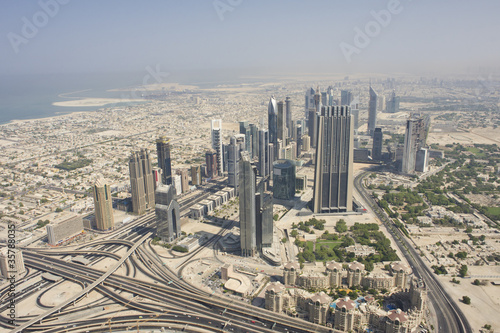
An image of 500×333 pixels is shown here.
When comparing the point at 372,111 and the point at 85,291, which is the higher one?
the point at 372,111

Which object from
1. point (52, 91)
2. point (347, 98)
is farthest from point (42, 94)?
point (347, 98)

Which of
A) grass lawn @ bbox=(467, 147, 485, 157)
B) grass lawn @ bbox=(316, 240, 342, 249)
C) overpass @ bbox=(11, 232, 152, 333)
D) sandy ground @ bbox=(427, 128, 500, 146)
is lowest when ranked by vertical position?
grass lawn @ bbox=(316, 240, 342, 249)

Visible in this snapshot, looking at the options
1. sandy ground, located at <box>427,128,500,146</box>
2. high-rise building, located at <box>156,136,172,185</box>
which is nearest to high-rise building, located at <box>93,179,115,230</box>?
high-rise building, located at <box>156,136,172,185</box>

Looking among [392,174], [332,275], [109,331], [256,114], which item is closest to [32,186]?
[109,331]

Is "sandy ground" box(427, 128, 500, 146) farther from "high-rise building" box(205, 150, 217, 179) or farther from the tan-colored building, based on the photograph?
the tan-colored building

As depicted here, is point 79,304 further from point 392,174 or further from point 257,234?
point 392,174

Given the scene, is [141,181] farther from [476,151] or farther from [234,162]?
[476,151]
